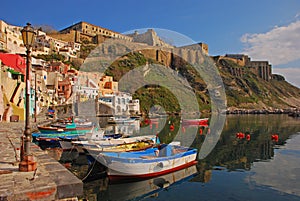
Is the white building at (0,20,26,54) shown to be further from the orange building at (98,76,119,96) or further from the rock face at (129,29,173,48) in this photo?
the rock face at (129,29,173,48)

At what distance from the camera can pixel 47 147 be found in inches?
868

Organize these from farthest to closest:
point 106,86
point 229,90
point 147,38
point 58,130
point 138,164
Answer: point 229,90
point 147,38
point 106,86
point 58,130
point 138,164

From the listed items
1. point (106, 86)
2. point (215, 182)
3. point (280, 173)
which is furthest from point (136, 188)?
point (106, 86)

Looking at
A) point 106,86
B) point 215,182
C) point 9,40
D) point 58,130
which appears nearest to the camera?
point 215,182

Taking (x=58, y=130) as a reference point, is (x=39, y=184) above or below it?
above

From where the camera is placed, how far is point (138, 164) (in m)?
13.2

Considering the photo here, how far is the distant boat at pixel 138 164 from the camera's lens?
12.8m

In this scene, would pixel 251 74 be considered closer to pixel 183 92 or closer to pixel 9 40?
pixel 183 92

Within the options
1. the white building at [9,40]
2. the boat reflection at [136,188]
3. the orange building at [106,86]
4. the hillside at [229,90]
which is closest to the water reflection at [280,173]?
the boat reflection at [136,188]

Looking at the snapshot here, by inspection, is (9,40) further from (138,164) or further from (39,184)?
(39,184)

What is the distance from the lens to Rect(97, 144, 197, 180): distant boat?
12789mm

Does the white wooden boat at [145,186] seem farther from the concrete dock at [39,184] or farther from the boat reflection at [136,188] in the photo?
the concrete dock at [39,184]

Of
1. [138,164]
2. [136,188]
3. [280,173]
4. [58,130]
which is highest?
[58,130]

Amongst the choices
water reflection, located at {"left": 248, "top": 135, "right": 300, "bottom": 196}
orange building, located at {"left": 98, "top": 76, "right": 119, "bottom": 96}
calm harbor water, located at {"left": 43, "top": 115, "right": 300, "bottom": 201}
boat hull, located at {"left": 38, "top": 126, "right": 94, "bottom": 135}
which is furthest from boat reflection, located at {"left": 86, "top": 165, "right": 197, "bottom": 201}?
orange building, located at {"left": 98, "top": 76, "right": 119, "bottom": 96}
